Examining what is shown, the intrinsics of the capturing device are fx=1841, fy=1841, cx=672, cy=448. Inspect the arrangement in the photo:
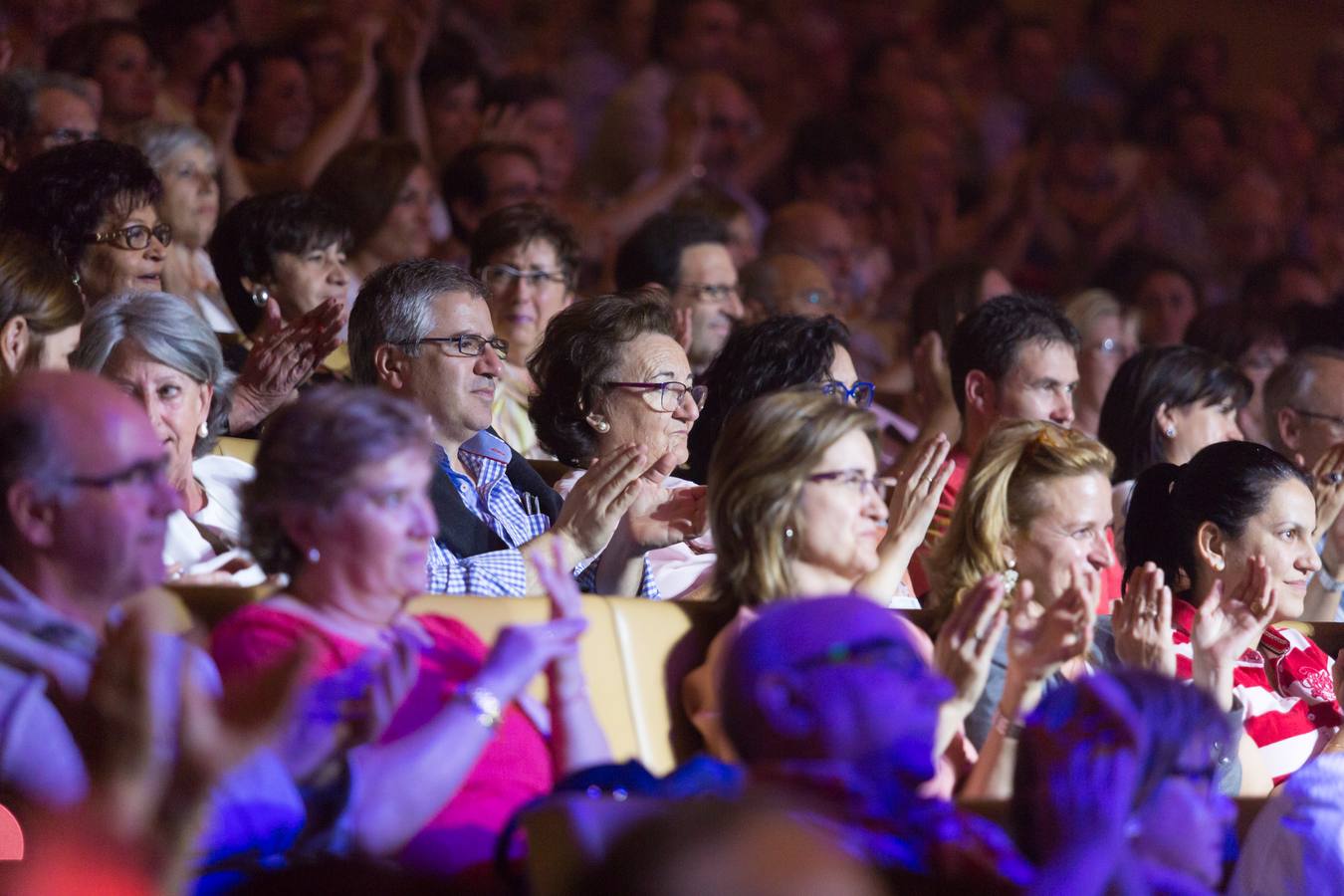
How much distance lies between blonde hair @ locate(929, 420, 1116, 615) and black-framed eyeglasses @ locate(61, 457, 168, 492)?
1291 mm

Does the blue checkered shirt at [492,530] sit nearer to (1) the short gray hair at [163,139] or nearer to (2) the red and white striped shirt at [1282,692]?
(2) the red and white striped shirt at [1282,692]

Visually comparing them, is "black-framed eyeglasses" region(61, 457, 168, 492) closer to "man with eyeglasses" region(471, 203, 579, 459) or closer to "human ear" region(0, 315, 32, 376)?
"human ear" region(0, 315, 32, 376)

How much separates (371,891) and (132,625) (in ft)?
1.25

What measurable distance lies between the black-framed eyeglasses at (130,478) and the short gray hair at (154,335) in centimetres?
84

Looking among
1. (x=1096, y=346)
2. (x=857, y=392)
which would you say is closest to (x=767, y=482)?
(x=857, y=392)

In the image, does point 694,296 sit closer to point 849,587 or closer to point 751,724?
point 849,587

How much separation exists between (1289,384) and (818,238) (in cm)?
155

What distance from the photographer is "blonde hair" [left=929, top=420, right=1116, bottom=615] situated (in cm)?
294

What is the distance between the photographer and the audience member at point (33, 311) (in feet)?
10.2

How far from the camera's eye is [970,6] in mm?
7320

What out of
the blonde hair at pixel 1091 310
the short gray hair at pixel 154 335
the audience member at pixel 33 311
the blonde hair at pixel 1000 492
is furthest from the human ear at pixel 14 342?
the blonde hair at pixel 1091 310

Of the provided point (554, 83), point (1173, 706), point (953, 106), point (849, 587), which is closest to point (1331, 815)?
point (1173, 706)

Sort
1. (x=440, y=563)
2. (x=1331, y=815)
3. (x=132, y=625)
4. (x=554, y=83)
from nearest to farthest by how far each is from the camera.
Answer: (x=132, y=625)
(x=1331, y=815)
(x=440, y=563)
(x=554, y=83)

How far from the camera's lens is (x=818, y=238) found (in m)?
5.48
